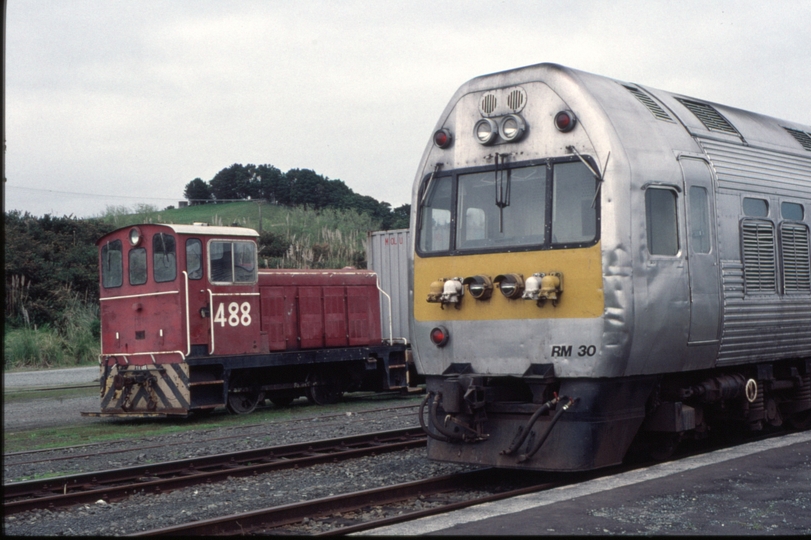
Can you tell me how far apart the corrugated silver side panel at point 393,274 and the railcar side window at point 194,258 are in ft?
15.9

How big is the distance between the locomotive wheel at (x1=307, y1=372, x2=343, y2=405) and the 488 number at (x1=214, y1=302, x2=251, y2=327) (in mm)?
2317

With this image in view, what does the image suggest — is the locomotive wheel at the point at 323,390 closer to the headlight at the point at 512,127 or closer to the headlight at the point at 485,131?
the headlight at the point at 485,131

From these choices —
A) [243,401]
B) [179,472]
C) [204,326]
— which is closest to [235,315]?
[204,326]

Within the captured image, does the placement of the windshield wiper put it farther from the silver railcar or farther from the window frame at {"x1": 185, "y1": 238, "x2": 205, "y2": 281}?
the window frame at {"x1": 185, "y1": 238, "x2": 205, "y2": 281}

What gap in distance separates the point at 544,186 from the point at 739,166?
2577mm

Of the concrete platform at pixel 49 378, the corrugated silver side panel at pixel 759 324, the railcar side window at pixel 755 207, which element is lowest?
the concrete platform at pixel 49 378

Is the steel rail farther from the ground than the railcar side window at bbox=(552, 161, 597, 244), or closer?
closer

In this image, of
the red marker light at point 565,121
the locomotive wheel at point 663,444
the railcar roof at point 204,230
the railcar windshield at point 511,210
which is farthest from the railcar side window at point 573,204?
the railcar roof at point 204,230

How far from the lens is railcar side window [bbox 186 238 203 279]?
15266 millimetres

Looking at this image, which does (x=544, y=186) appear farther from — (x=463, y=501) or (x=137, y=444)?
(x=137, y=444)

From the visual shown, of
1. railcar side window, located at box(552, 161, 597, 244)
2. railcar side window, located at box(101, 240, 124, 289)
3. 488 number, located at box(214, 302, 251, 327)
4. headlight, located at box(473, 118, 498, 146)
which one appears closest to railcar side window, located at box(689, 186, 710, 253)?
railcar side window, located at box(552, 161, 597, 244)

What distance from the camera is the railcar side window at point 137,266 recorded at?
15.8 metres

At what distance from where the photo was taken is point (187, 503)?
320 inches

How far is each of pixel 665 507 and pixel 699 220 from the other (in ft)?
10.1
